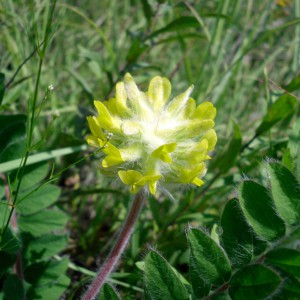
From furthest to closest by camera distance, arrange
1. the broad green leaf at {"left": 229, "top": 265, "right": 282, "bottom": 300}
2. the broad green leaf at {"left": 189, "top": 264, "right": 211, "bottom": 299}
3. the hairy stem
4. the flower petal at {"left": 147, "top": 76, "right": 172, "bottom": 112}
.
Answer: the flower petal at {"left": 147, "top": 76, "right": 172, "bottom": 112}
the hairy stem
the broad green leaf at {"left": 189, "top": 264, "right": 211, "bottom": 299}
the broad green leaf at {"left": 229, "top": 265, "right": 282, "bottom": 300}

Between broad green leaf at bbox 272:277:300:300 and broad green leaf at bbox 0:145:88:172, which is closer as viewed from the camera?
broad green leaf at bbox 272:277:300:300

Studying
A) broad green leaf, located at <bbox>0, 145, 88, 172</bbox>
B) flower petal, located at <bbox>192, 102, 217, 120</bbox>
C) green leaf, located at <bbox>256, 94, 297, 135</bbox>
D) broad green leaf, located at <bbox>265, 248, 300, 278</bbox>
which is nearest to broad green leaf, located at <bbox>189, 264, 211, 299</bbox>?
broad green leaf, located at <bbox>265, 248, 300, 278</bbox>

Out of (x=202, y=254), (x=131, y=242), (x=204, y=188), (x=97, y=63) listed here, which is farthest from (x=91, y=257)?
(x=202, y=254)

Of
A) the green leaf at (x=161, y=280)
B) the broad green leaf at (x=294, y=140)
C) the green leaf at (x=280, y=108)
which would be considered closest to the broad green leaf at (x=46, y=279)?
the green leaf at (x=161, y=280)

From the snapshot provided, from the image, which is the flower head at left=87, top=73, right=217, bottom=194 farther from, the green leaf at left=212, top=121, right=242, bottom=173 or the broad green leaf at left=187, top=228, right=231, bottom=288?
the green leaf at left=212, top=121, right=242, bottom=173

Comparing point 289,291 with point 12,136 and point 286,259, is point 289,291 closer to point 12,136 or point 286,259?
point 286,259

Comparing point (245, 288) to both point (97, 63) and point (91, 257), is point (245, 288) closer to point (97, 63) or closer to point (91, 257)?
point (91, 257)

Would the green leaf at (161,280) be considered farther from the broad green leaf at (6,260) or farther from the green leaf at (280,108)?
the green leaf at (280,108)
